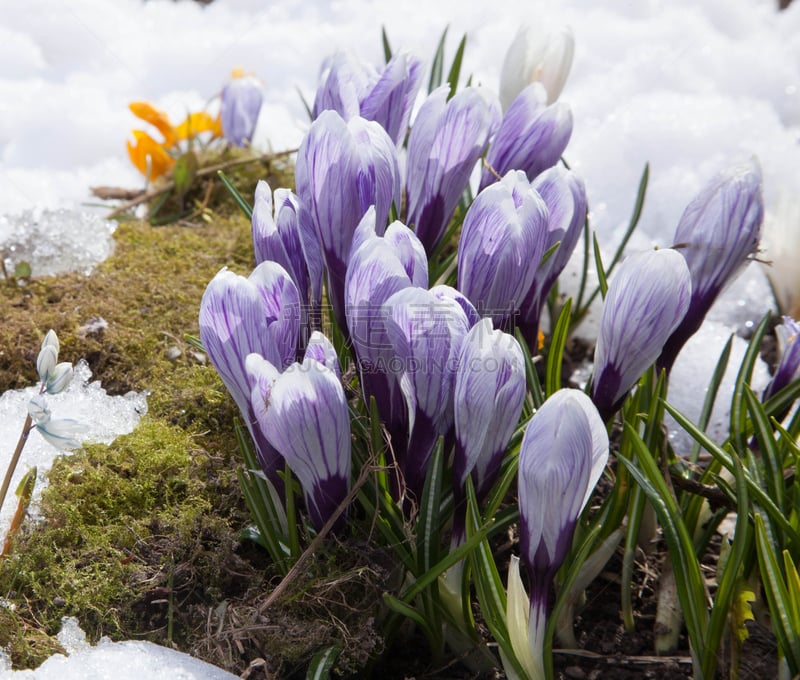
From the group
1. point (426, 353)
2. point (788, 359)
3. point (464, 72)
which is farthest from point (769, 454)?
point (464, 72)

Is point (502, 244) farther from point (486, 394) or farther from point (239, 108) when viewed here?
point (239, 108)

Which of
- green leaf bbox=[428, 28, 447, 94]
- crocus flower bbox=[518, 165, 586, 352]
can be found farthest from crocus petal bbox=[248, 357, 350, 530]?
green leaf bbox=[428, 28, 447, 94]

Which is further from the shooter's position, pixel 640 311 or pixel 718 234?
pixel 718 234

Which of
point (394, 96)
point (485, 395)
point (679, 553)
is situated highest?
point (394, 96)

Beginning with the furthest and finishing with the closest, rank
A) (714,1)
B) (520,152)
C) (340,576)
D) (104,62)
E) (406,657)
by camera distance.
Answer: (714,1) → (104,62) → (520,152) → (406,657) → (340,576)

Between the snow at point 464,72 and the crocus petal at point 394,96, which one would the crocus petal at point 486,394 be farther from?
the snow at point 464,72

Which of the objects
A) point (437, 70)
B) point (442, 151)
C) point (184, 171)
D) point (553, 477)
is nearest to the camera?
point (553, 477)

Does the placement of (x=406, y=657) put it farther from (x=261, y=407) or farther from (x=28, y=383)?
(x=28, y=383)

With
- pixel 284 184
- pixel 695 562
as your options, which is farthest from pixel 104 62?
pixel 695 562
